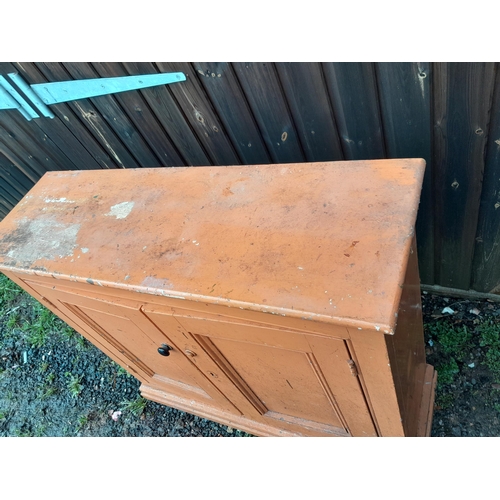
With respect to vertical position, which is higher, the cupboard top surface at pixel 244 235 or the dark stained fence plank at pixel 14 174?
the cupboard top surface at pixel 244 235

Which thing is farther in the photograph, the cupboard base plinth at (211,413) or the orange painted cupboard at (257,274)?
the cupboard base plinth at (211,413)

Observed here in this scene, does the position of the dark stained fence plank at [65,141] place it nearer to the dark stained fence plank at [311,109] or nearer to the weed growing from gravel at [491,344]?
the dark stained fence plank at [311,109]

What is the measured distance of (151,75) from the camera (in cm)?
175

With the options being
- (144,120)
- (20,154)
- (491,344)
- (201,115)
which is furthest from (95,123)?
(491,344)

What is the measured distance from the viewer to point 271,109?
1689 mm

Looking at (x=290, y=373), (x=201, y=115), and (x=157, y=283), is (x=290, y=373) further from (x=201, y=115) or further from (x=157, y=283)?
→ (x=201, y=115)

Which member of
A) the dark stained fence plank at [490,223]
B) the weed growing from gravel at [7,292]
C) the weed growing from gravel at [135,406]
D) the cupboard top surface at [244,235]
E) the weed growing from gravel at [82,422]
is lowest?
the weed growing from gravel at [135,406]

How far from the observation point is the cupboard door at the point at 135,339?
1424mm

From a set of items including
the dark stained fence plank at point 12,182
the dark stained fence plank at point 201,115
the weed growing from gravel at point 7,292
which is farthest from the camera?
the weed growing from gravel at point 7,292

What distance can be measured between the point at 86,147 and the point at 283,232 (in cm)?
167

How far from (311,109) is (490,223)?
35.6 inches

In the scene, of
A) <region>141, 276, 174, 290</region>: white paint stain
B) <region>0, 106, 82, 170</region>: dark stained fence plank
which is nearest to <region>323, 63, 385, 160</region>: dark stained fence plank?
<region>141, 276, 174, 290</region>: white paint stain

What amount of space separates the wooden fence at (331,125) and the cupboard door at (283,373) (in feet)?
3.05

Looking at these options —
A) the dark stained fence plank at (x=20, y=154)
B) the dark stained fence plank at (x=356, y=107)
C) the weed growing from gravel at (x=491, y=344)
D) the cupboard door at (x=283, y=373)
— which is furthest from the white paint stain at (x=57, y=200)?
the weed growing from gravel at (x=491, y=344)
